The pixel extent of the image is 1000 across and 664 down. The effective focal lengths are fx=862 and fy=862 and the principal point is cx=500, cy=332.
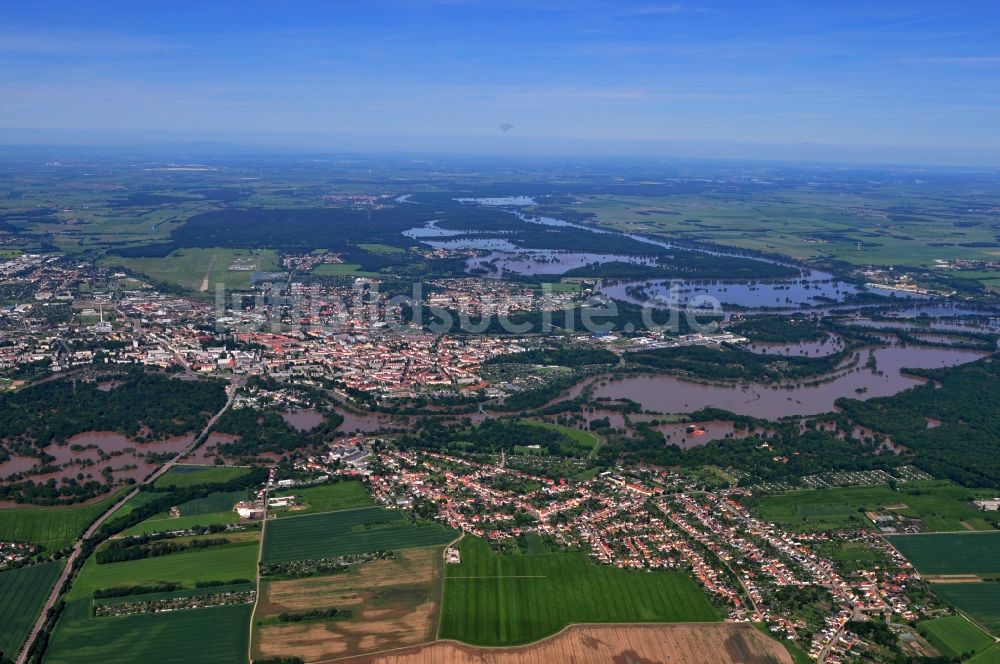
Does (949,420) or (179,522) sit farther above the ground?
(949,420)

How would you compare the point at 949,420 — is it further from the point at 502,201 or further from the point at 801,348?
the point at 502,201

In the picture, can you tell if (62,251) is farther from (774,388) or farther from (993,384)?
(993,384)

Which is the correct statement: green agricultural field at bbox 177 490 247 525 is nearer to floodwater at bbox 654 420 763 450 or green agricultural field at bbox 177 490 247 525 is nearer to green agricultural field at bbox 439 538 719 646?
green agricultural field at bbox 439 538 719 646

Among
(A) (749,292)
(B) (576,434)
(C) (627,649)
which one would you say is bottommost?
(C) (627,649)

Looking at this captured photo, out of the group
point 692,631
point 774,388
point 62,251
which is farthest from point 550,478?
point 62,251

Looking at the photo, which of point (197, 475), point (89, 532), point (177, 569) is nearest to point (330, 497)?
point (197, 475)

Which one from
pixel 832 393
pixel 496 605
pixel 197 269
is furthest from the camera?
pixel 197 269
